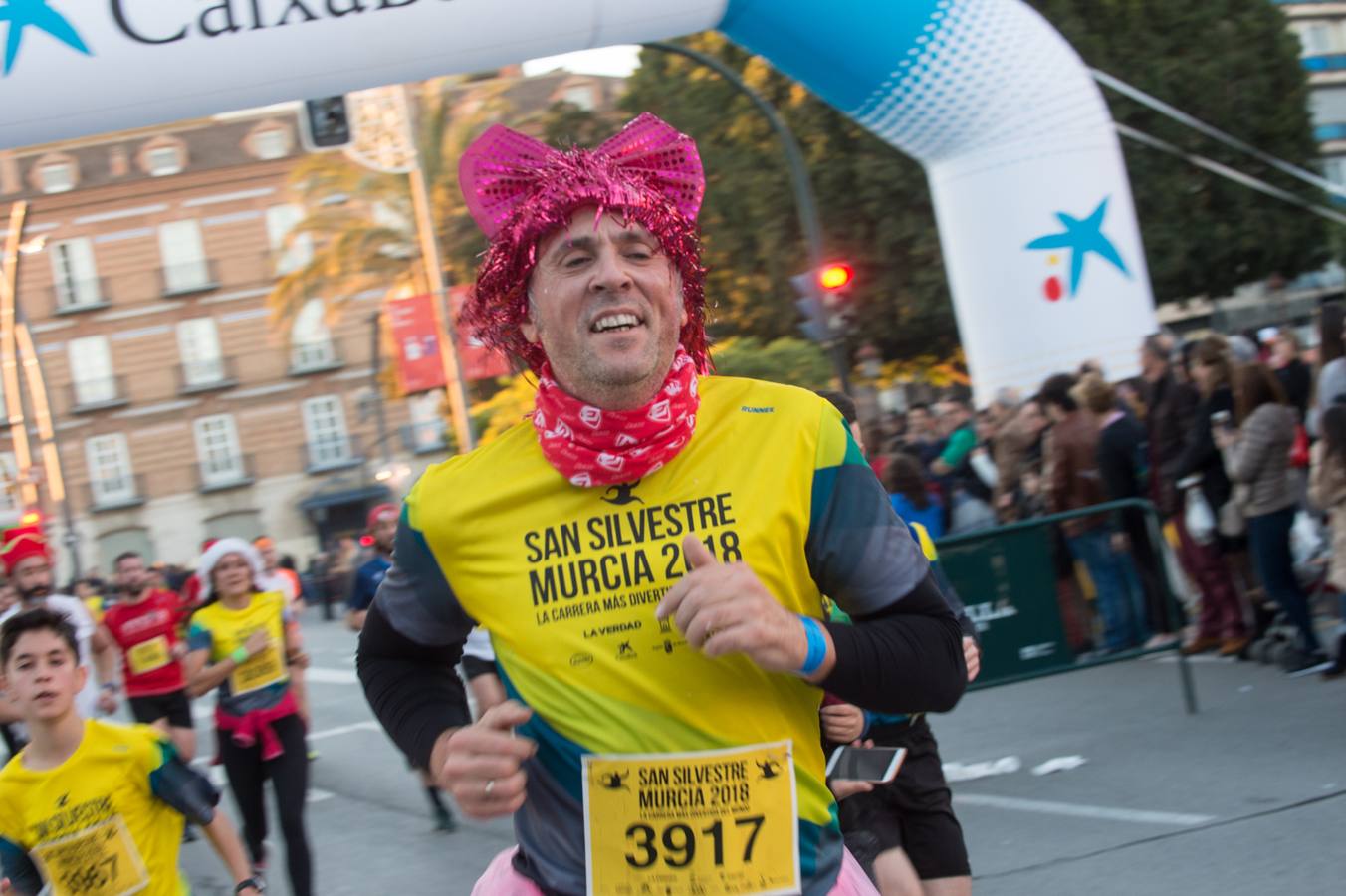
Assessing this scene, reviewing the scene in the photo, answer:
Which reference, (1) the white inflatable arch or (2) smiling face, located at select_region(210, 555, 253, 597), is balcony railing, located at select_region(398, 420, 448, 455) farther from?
(2) smiling face, located at select_region(210, 555, 253, 597)

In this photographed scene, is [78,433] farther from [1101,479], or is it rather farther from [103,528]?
[1101,479]

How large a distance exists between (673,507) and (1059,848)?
4.60 metres

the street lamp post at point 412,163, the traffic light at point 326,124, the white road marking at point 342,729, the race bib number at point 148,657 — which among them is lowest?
the white road marking at point 342,729

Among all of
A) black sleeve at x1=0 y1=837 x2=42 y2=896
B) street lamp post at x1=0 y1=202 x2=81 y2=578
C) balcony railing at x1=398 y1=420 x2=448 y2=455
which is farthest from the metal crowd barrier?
balcony railing at x1=398 y1=420 x2=448 y2=455

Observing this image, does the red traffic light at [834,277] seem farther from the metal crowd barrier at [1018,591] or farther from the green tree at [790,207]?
the green tree at [790,207]

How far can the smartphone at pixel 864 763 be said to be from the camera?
3508mm

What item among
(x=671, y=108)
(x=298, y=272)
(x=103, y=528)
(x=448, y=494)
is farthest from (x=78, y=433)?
(x=448, y=494)

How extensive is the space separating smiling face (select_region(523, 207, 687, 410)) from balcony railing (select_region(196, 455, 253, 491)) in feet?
173

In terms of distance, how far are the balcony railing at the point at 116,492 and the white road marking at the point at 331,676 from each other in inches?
1411

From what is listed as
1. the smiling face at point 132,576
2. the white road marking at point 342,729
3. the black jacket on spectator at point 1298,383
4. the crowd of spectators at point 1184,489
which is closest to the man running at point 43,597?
the smiling face at point 132,576

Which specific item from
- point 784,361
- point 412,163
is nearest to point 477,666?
point 784,361

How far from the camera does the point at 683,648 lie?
87.2 inches

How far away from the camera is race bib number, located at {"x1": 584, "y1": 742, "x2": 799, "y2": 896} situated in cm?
222

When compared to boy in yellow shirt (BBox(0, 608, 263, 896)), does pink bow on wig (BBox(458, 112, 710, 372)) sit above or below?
above
